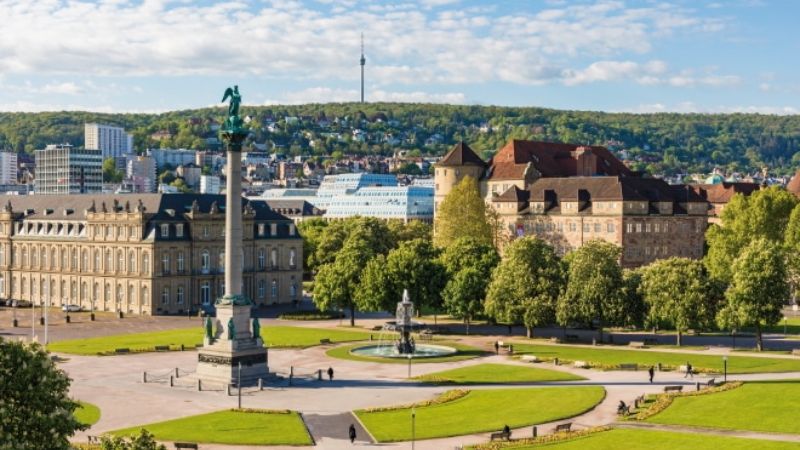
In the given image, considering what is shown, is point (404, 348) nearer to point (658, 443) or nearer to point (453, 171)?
point (658, 443)

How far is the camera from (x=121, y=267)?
152 metres

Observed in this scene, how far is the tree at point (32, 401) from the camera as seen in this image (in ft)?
134

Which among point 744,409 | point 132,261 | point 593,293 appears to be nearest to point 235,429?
point 744,409

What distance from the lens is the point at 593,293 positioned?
4333 inches

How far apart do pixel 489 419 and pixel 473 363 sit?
27388mm

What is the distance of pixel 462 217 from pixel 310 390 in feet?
296

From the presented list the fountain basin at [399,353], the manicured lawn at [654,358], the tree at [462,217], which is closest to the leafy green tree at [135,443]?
the manicured lawn at [654,358]

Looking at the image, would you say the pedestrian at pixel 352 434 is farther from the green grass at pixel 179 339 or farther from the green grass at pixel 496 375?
the green grass at pixel 179 339

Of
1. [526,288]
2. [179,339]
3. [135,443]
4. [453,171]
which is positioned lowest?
[179,339]

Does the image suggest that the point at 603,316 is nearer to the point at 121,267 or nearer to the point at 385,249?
the point at 385,249

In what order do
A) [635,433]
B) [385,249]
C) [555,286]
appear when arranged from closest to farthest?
[635,433]
[555,286]
[385,249]

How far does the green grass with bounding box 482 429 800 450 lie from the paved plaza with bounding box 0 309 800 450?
2421 millimetres

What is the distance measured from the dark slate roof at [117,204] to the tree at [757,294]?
77.5m

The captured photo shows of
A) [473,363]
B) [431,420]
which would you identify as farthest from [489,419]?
[473,363]
